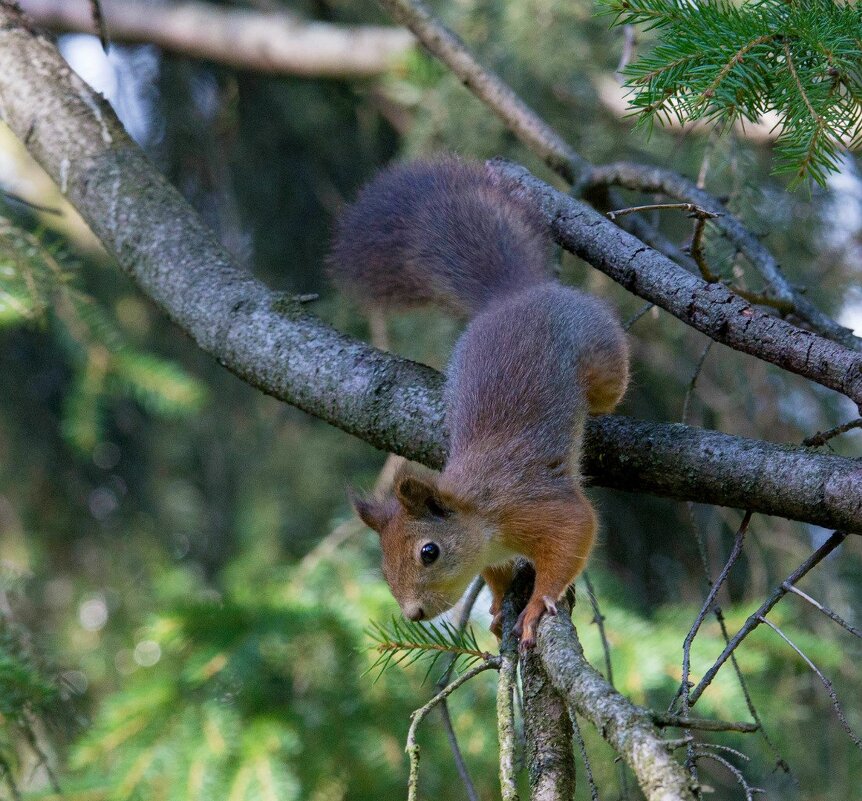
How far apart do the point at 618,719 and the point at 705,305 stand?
607 millimetres

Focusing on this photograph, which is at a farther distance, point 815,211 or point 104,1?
point 104,1

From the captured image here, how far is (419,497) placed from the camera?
1.89 meters

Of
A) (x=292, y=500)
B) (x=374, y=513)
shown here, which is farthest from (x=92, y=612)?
(x=374, y=513)

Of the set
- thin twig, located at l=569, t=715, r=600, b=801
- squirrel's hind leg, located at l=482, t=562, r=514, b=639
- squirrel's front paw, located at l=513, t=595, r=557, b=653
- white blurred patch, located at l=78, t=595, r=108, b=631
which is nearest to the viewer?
thin twig, located at l=569, t=715, r=600, b=801

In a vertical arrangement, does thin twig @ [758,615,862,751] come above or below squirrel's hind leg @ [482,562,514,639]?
below

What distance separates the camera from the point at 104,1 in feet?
12.6

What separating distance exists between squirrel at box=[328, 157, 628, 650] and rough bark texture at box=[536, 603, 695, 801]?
0.46 metres

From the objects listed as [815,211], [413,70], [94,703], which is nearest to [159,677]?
[94,703]

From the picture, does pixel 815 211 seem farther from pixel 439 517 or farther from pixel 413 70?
pixel 439 517

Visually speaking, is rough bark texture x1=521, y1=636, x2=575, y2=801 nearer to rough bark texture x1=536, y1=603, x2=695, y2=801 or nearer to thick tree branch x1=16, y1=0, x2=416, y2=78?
rough bark texture x1=536, y1=603, x2=695, y2=801

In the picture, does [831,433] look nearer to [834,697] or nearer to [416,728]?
[834,697]

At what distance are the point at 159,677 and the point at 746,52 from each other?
5.97 ft

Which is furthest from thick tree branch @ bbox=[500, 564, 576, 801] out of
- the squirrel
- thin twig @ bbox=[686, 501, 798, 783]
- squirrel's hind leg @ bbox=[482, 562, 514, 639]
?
squirrel's hind leg @ bbox=[482, 562, 514, 639]

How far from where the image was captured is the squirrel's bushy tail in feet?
7.20
